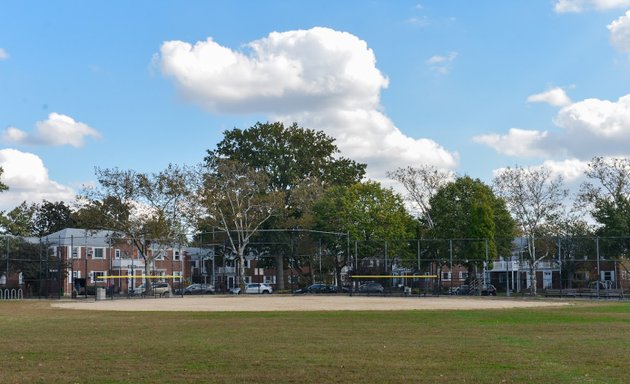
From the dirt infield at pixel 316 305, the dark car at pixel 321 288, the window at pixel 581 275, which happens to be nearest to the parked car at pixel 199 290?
the dark car at pixel 321 288

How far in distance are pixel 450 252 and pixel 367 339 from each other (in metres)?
47.8

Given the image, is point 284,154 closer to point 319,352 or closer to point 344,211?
point 344,211

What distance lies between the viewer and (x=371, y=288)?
230 feet

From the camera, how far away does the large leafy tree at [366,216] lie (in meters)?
77.2

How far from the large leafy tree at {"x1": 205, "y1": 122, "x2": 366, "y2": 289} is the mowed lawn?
195 feet

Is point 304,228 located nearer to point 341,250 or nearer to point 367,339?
point 341,250

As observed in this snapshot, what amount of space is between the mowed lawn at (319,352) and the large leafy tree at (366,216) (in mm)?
49521

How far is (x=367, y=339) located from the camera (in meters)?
20.3

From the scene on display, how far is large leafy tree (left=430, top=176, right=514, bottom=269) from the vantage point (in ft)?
222

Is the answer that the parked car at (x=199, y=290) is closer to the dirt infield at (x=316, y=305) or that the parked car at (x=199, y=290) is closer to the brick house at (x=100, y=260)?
the brick house at (x=100, y=260)

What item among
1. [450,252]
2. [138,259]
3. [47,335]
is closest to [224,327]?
[47,335]

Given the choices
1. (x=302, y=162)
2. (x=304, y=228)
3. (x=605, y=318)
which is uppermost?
(x=302, y=162)

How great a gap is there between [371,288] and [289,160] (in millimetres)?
25574

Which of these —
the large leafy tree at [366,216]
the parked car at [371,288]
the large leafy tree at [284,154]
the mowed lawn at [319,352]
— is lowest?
the parked car at [371,288]
